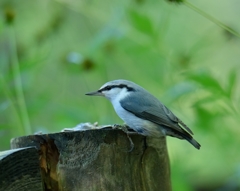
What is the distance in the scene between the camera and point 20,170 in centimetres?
154

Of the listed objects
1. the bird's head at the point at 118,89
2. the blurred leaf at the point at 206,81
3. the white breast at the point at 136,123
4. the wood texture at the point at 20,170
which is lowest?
the wood texture at the point at 20,170

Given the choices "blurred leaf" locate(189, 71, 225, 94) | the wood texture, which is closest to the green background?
"blurred leaf" locate(189, 71, 225, 94)

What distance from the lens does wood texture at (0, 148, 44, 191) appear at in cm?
150

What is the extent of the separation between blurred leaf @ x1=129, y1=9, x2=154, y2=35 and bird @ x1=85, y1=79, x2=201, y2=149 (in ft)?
1.55

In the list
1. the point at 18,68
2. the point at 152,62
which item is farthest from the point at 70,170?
the point at 152,62

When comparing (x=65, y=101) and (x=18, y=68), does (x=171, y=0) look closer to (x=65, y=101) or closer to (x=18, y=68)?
(x=18, y=68)

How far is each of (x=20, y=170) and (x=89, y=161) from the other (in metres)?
0.24

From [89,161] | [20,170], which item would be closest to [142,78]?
[89,161]

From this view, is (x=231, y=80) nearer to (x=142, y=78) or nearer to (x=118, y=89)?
(x=118, y=89)

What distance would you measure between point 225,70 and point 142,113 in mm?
2550

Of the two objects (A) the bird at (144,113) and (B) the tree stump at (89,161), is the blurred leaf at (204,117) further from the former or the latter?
(B) the tree stump at (89,161)

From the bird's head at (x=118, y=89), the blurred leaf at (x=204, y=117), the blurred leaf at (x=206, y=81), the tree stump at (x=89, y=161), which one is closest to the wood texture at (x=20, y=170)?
the tree stump at (x=89, y=161)

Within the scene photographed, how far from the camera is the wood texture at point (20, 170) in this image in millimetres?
1505

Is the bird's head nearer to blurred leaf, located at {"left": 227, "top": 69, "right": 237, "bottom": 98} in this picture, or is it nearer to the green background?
the green background
